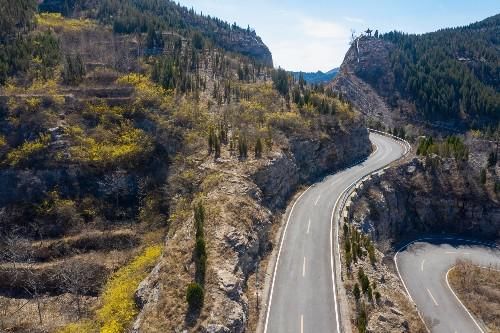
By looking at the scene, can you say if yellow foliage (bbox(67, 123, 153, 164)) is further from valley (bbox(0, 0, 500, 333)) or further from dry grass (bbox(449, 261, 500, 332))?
dry grass (bbox(449, 261, 500, 332))

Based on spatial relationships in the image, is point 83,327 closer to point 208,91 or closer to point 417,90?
point 208,91

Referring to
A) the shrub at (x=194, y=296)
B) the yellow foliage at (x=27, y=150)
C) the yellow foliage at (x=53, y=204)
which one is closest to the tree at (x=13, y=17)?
the yellow foliage at (x=27, y=150)

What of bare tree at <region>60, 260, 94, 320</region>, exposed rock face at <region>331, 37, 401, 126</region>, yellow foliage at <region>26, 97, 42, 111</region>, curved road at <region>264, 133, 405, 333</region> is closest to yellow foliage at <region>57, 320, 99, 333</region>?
bare tree at <region>60, 260, 94, 320</region>

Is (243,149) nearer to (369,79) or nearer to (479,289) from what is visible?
(479,289)

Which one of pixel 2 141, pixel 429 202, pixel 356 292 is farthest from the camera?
pixel 429 202

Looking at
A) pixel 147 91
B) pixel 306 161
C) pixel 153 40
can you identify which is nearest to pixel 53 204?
pixel 147 91

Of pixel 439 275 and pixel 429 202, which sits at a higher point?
pixel 429 202
